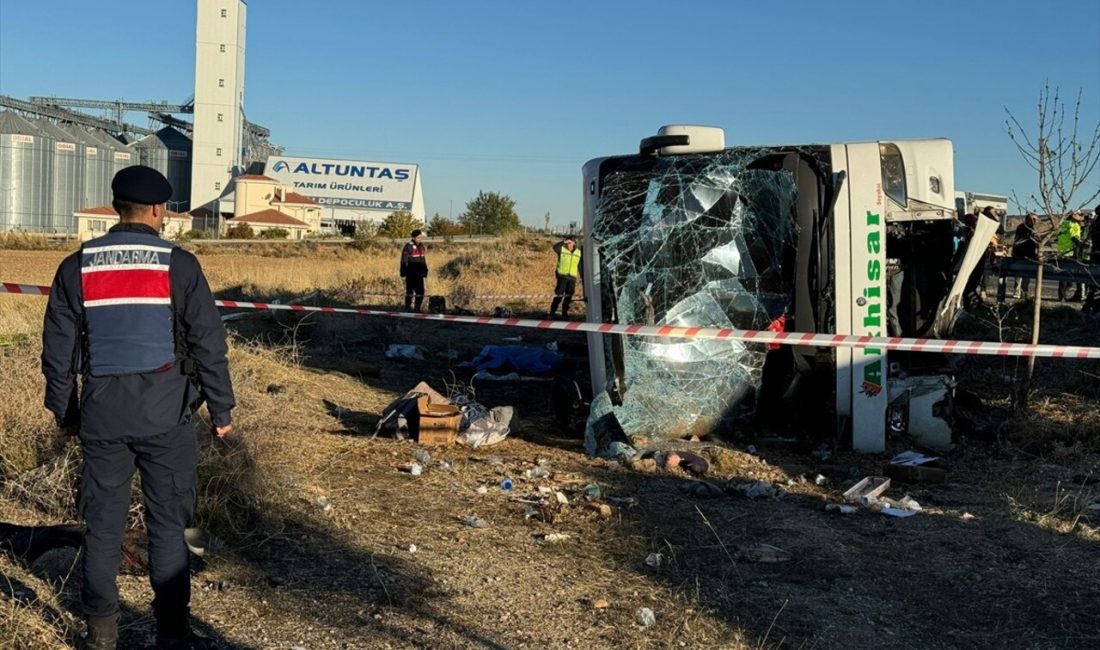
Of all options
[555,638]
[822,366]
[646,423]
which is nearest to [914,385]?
[822,366]

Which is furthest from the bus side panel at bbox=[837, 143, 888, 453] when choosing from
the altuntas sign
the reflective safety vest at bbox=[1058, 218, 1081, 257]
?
the altuntas sign

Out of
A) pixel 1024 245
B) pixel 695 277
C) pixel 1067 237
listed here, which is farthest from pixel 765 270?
pixel 1067 237

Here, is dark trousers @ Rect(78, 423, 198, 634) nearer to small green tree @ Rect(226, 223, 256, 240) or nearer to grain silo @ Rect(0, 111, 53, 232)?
small green tree @ Rect(226, 223, 256, 240)

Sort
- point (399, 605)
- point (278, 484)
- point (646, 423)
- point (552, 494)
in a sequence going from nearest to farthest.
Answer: point (399, 605) → point (278, 484) → point (552, 494) → point (646, 423)

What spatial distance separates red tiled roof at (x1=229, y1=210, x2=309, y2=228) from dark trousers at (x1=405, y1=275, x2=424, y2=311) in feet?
169

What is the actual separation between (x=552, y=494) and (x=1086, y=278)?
33.4 ft

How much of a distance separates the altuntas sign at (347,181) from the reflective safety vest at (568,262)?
62.0 meters

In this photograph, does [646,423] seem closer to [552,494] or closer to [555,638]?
[552,494]

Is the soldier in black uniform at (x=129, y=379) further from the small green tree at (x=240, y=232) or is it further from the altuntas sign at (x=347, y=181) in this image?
the altuntas sign at (x=347, y=181)

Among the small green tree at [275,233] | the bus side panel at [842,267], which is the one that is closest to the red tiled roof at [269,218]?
the small green tree at [275,233]

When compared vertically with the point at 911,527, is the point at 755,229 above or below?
above

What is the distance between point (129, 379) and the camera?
3.75 meters

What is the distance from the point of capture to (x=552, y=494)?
6.38 m

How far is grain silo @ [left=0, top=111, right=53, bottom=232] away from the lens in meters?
76.6
